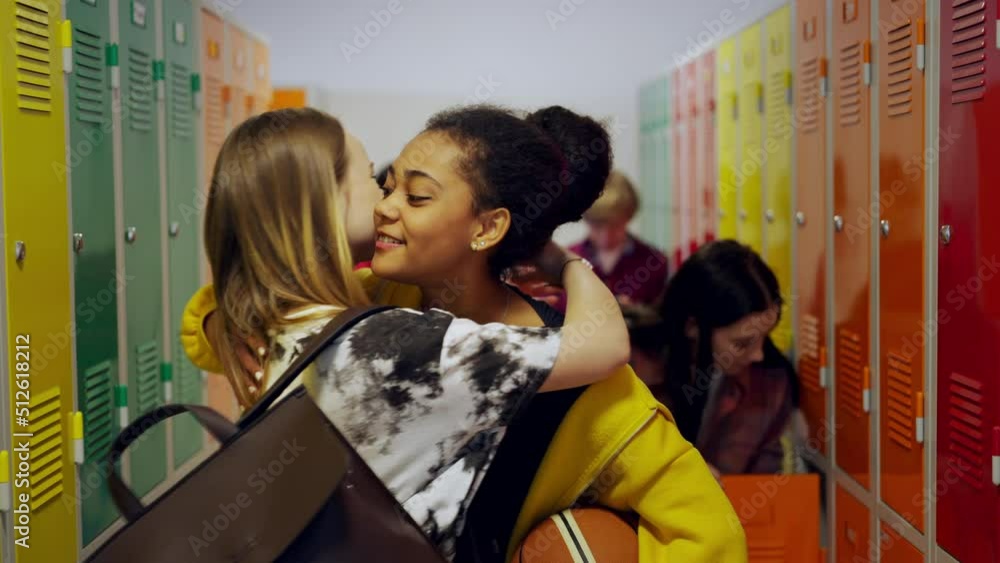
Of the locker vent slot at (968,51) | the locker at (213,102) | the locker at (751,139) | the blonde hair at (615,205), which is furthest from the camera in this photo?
the blonde hair at (615,205)

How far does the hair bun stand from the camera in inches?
75.1

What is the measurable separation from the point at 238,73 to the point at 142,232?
50.1 inches

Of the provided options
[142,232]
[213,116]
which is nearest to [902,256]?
[142,232]

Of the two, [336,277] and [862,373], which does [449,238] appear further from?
[862,373]

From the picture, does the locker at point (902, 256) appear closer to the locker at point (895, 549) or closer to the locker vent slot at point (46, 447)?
the locker at point (895, 549)

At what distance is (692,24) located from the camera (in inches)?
251

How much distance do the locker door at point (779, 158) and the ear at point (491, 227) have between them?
194 cm

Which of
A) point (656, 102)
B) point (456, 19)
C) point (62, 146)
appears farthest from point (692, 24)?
point (62, 146)

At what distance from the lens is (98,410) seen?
274cm

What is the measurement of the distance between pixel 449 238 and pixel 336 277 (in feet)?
0.64

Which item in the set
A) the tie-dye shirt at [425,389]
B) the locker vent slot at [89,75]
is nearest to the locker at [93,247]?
the locker vent slot at [89,75]

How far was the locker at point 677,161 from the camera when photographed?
5602 mm

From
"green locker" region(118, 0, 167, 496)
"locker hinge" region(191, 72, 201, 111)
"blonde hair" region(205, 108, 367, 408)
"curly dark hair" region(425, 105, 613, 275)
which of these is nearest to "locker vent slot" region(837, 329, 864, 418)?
"curly dark hair" region(425, 105, 613, 275)

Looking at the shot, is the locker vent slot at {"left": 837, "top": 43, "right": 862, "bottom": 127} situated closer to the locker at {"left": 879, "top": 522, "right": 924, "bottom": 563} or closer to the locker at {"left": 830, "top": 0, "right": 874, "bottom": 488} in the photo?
the locker at {"left": 830, "top": 0, "right": 874, "bottom": 488}
